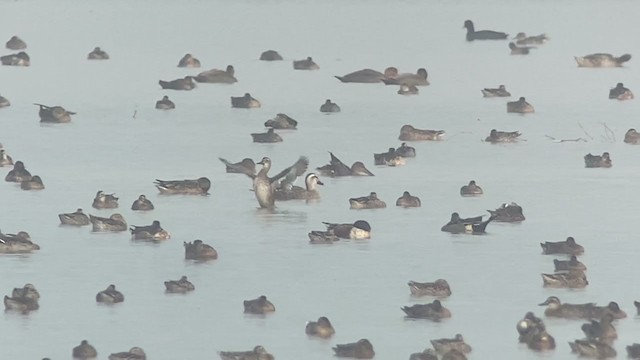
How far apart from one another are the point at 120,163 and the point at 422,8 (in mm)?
40880

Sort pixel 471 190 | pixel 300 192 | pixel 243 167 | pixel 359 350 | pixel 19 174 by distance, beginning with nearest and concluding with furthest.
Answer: pixel 359 350 < pixel 471 190 < pixel 300 192 < pixel 19 174 < pixel 243 167

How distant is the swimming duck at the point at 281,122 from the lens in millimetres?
38469

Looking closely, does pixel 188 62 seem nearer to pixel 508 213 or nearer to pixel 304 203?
pixel 304 203

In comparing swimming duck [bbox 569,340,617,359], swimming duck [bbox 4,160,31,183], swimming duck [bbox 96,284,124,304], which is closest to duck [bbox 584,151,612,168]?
swimming duck [bbox 4,160,31,183]

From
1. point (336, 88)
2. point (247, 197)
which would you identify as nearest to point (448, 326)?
point (247, 197)

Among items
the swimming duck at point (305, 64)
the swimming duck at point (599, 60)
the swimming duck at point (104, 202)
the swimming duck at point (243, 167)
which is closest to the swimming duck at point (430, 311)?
the swimming duck at point (104, 202)

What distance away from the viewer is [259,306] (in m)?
21.8

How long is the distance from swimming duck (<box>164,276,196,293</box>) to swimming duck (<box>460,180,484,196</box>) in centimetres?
844

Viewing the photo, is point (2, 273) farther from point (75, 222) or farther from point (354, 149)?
point (354, 149)

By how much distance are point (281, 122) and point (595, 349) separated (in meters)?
19.3

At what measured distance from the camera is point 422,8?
73.8 m

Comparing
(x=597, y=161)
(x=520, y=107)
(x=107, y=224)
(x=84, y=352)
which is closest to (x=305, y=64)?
(x=520, y=107)

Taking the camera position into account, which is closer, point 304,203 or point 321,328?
point 321,328

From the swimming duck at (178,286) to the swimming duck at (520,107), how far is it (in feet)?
65.1
